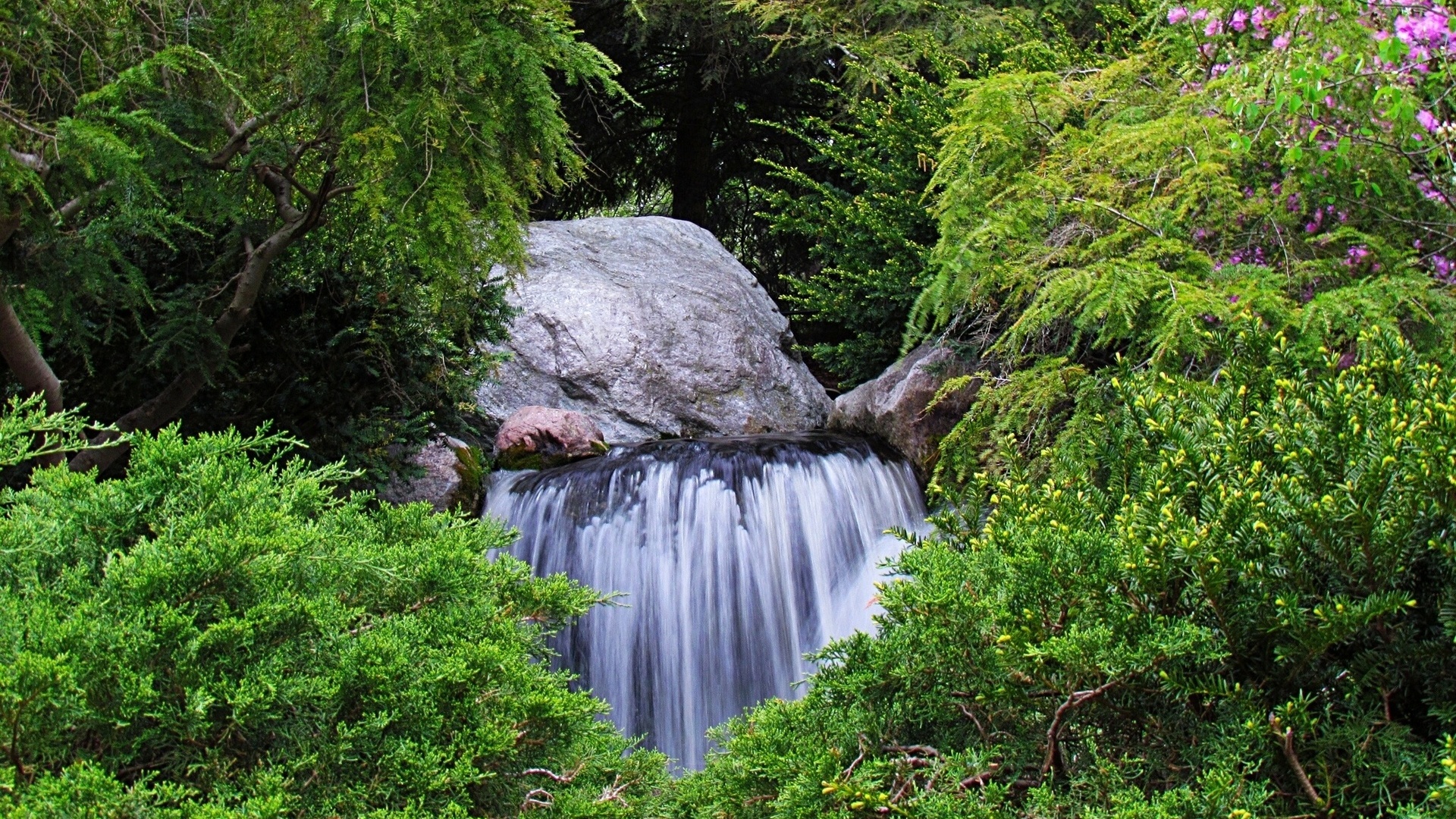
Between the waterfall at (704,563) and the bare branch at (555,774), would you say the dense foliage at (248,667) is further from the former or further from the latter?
the waterfall at (704,563)

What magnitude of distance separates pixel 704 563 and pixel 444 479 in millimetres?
1697

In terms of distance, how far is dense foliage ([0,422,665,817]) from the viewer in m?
1.92

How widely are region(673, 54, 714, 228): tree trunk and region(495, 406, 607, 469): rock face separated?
458cm

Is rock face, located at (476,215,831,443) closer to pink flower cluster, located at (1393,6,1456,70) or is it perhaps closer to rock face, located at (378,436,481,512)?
rock face, located at (378,436,481,512)

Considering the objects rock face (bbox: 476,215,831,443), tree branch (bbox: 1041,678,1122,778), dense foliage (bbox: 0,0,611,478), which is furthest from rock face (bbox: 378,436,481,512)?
tree branch (bbox: 1041,678,1122,778)

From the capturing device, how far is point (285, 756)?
6.95 feet

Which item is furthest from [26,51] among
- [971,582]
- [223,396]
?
[971,582]

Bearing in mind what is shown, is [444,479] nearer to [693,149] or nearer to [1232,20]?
[1232,20]

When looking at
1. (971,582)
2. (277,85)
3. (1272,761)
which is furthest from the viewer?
(277,85)

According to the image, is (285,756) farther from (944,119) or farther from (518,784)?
(944,119)

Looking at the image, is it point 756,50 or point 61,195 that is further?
point 756,50

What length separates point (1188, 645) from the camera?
196cm

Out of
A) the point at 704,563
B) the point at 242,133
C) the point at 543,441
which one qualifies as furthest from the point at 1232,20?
the point at 543,441

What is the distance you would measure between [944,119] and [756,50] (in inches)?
118
